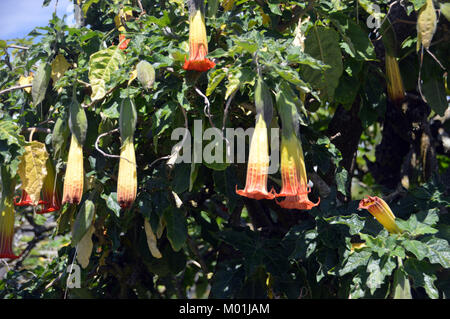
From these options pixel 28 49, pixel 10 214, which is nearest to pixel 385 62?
pixel 28 49

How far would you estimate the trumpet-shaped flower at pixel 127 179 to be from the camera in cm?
195

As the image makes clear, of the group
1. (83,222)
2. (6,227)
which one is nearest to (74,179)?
(83,222)

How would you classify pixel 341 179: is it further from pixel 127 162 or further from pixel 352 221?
pixel 127 162

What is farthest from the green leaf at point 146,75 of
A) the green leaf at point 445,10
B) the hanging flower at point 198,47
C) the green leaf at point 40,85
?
the green leaf at point 445,10

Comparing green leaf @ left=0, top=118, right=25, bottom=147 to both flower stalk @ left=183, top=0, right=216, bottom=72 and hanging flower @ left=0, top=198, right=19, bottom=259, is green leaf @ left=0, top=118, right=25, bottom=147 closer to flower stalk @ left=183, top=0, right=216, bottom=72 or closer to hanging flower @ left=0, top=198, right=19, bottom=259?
hanging flower @ left=0, top=198, right=19, bottom=259

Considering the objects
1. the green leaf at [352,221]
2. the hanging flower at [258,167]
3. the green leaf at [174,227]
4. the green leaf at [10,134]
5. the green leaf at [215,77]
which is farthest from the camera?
the green leaf at [174,227]

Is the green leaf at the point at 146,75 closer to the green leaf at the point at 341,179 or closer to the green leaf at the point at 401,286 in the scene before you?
the green leaf at the point at 341,179

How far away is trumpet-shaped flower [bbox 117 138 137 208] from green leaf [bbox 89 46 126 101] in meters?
0.25

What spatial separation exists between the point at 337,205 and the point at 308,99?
60cm

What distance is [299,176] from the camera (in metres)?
1.91

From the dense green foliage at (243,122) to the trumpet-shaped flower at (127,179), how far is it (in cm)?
17

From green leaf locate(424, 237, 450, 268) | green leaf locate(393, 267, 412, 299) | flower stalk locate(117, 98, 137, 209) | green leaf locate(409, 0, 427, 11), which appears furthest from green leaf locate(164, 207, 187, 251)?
green leaf locate(409, 0, 427, 11)

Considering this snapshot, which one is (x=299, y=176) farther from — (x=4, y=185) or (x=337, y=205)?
(x=4, y=185)

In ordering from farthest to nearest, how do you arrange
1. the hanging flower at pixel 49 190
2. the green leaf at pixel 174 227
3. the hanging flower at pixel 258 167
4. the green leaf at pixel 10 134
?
the green leaf at pixel 174 227
the hanging flower at pixel 49 190
the green leaf at pixel 10 134
the hanging flower at pixel 258 167
